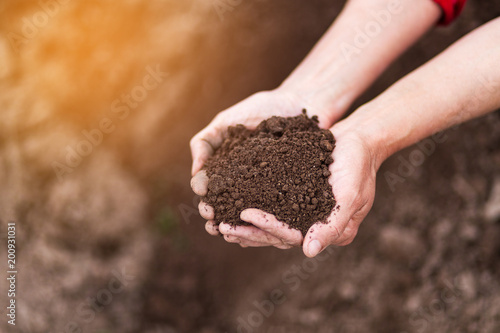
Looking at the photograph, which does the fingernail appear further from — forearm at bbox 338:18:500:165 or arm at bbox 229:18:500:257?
forearm at bbox 338:18:500:165

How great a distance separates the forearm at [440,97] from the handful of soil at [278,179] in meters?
0.23

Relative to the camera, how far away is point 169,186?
2.73m

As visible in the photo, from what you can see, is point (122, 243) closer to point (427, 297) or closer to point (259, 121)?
point (259, 121)

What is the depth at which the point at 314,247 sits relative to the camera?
4.41 ft

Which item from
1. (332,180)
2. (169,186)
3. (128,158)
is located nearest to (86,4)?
(128,158)

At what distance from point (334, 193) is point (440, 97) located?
63cm

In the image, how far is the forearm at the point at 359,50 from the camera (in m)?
1.86

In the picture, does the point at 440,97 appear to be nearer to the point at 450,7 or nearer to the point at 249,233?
the point at 450,7

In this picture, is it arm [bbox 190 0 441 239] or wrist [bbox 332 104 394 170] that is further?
arm [bbox 190 0 441 239]

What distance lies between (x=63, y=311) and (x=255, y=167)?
1994mm

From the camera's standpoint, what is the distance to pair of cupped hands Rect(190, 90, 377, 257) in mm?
1410

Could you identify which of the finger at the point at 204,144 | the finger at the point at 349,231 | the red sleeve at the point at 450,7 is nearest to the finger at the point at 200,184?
the finger at the point at 204,144

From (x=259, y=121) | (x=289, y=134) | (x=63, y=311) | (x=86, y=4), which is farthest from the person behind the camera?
(x=63, y=311)

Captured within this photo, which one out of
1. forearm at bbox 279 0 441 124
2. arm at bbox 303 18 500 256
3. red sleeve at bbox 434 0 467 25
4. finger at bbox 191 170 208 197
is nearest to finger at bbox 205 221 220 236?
finger at bbox 191 170 208 197
